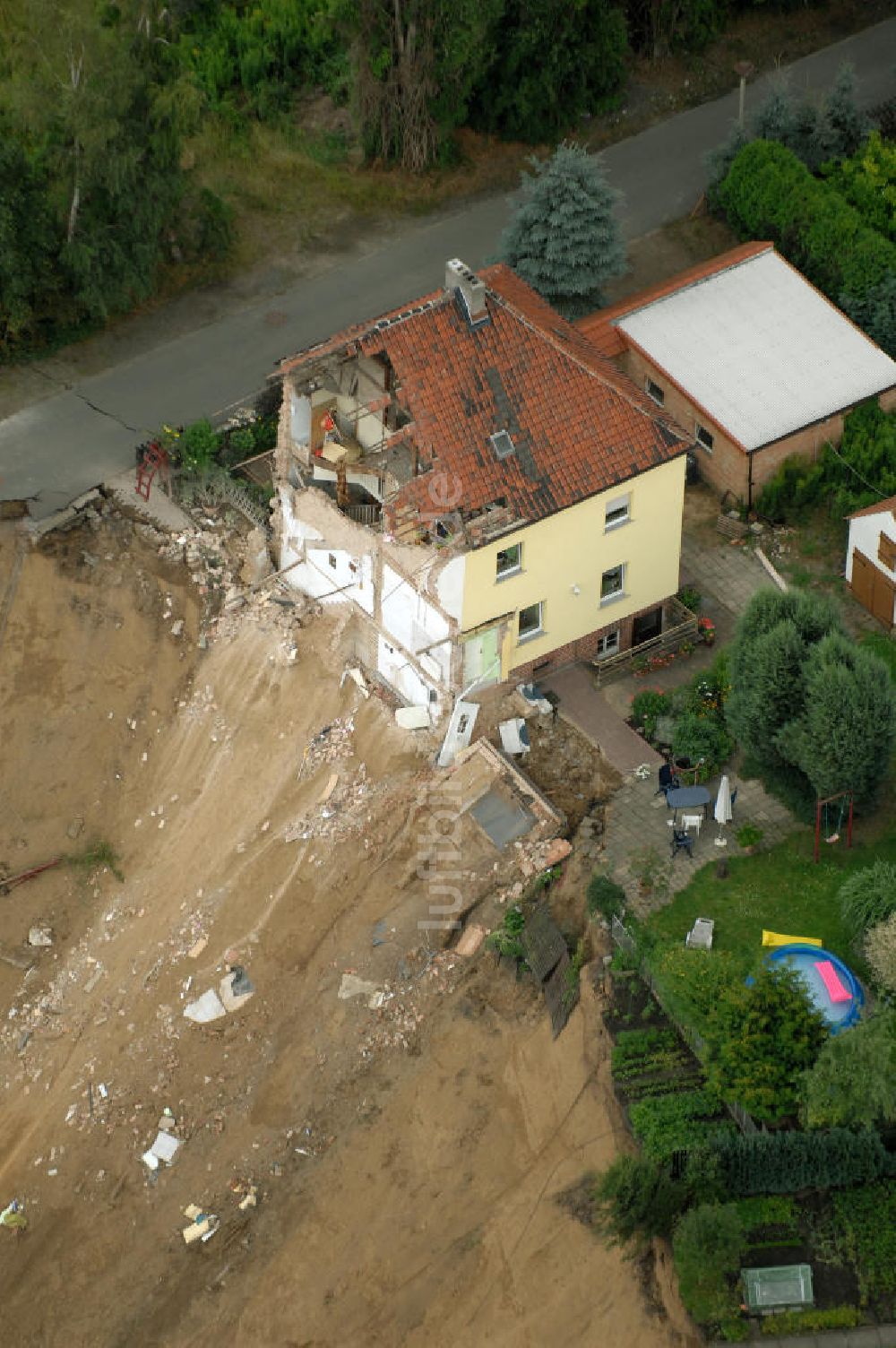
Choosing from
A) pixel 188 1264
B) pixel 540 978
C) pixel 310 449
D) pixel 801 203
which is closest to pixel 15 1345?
pixel 188 1264

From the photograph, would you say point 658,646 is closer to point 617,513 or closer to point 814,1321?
point 617,513

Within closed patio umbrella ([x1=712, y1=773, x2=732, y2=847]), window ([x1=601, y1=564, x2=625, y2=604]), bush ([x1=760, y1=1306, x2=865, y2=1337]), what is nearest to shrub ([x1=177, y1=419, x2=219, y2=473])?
window ([x1=601, y1=564, x2=625, y2=604])

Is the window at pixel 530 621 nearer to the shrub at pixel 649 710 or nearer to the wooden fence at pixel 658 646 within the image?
the wooden fence at pixel 658 646

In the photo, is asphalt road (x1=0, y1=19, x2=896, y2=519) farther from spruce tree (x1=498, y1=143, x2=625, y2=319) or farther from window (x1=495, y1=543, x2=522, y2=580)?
window (x1=495, y1=543, x2=522, y2=580)

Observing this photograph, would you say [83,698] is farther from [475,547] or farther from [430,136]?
[430,136]

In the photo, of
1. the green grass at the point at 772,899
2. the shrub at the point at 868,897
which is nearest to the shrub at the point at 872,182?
the green grass at the point at 772,899

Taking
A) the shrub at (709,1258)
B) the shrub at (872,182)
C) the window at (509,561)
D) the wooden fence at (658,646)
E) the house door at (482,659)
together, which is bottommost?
the shrub at (709,1258)
